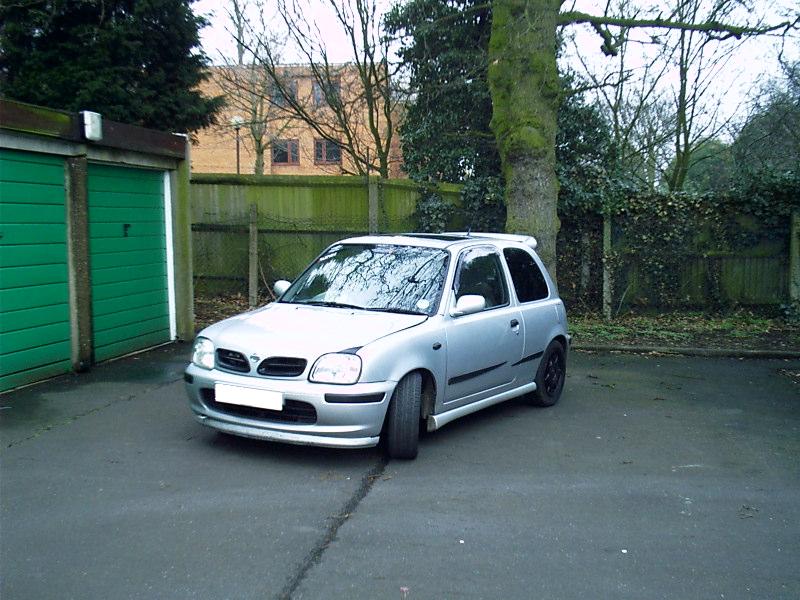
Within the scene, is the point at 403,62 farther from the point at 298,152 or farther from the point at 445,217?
the point at 298,152

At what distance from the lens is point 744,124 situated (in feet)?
60.6

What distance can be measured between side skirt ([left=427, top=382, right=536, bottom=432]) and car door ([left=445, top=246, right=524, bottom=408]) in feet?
0.15

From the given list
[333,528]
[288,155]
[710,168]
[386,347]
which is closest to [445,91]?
[386,347]

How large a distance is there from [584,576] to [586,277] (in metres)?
9.20

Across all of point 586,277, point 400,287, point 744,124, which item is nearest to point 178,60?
point 586,277

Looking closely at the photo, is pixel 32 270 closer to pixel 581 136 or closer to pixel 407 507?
pixel 407 507

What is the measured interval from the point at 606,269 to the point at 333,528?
897 centimetres

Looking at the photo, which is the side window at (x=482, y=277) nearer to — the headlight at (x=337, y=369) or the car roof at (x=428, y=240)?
the car roof at (x=428, y=240)

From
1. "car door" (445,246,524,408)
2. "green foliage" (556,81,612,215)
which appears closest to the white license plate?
"car door" (445,246,524,408)

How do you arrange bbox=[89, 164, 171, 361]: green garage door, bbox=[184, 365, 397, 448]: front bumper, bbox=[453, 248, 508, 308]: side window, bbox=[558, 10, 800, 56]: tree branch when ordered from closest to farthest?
bbox=[184, 365, 397, 448]: front bumper → bbox=[453, 248, 508, 308]: side window → bbox=[89, 164, 171, 361]: green garage door → bbox=[558, 10, 800, 56]: tree branch

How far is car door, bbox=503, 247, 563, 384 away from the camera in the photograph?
7152 millimetres

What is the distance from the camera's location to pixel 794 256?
484 inches

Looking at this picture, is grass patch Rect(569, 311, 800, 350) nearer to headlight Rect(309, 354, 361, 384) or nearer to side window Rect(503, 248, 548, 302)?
side window Rect(503, 248, 548, 302)

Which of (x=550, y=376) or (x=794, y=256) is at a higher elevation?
(x=794, y=256)
